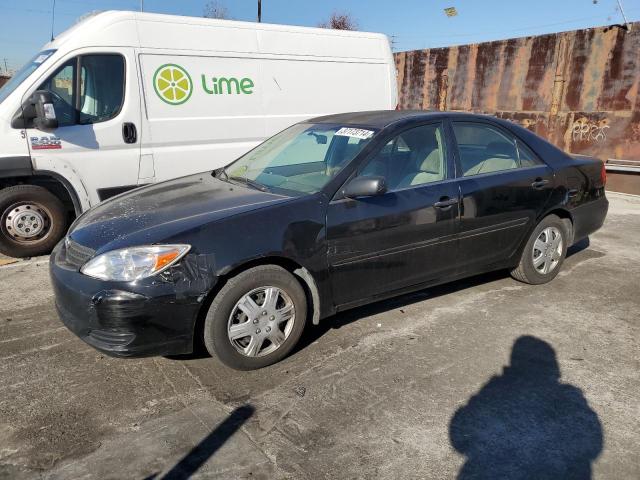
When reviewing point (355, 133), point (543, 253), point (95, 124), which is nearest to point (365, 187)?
point (355, 133)

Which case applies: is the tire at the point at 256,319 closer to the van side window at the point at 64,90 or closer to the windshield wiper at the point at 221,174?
the windshield wiper at the point at 221,174

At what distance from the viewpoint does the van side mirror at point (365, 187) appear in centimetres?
324

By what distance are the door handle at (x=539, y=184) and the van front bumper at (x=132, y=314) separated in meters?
2.96

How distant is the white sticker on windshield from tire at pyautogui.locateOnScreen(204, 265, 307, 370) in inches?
46.9

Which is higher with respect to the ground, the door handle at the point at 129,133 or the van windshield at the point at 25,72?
the van windshield at the point at 25,72

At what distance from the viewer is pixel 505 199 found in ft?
13.6

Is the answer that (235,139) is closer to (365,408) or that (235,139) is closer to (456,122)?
(456,122)

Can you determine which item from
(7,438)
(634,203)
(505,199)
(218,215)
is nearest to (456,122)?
(505,199)

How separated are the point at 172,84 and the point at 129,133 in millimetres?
746

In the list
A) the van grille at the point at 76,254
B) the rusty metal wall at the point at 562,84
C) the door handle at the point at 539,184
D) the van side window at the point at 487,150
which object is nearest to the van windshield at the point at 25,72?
the van grille at the point at 76,254

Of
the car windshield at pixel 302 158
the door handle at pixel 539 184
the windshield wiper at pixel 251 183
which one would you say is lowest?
the door handle at pixel 539 184

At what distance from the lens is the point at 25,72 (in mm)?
5383

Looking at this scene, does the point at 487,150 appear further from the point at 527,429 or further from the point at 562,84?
the point at 562,84

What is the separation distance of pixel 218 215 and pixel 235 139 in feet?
11.5
